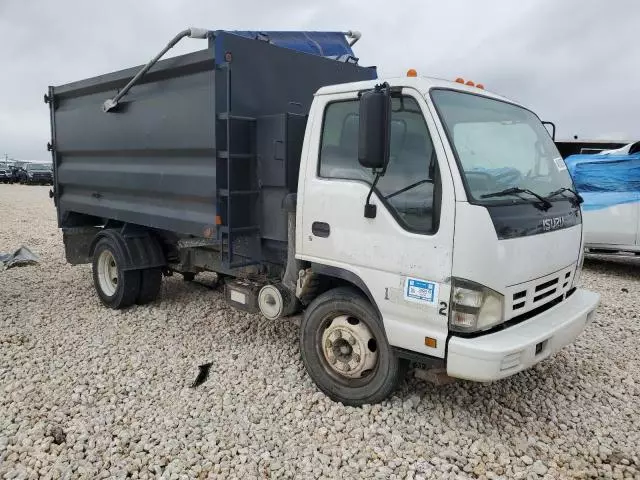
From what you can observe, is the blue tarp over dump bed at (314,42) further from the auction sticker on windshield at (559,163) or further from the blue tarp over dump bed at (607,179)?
the blue tarp over dump bed at (607,179)

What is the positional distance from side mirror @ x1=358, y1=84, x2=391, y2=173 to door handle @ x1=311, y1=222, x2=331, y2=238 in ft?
2.45

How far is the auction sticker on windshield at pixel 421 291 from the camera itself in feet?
10.2

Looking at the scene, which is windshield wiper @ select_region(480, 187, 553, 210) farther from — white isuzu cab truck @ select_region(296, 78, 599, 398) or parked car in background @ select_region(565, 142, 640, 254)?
parked car in background @ select_region(565, 142, 640, 254)

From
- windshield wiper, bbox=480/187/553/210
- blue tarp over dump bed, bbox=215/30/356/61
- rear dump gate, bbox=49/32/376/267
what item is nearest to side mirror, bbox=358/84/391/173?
windshield wiper, bbox=480/187/553/210

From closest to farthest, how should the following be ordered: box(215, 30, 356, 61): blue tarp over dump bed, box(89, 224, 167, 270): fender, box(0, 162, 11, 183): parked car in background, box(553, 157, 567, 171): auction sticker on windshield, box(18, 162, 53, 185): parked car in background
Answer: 1. box(553, 157, 567, 171): auction sticker on windshield
2. box(215, 30, 356, 61): blue tarp over dump bed
3. box(89, 224, 167, 270): fender
4. box(18, 162, 53, 185): parked car in background
5. box(0, 162, 11, 183): parked car in background

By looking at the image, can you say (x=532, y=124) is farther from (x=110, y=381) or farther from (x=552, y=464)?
(x=110, y=381)

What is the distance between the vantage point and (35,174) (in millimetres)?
31984

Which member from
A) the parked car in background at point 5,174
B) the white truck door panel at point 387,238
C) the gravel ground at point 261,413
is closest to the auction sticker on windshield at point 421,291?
the white truck door panel at point 387,238

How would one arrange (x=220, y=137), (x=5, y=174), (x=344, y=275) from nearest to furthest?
(x=344, y=275) < (x=220, y=137) < (x=5, y=174)

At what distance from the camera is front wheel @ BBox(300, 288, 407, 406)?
3.49 metres

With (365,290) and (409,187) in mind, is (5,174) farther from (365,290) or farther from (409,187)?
(409,187)

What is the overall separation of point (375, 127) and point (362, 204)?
59 centimetres

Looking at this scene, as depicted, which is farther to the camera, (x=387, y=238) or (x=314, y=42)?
(x=314, y=42)

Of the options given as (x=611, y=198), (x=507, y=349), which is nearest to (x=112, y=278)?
(x=507, y=349)
